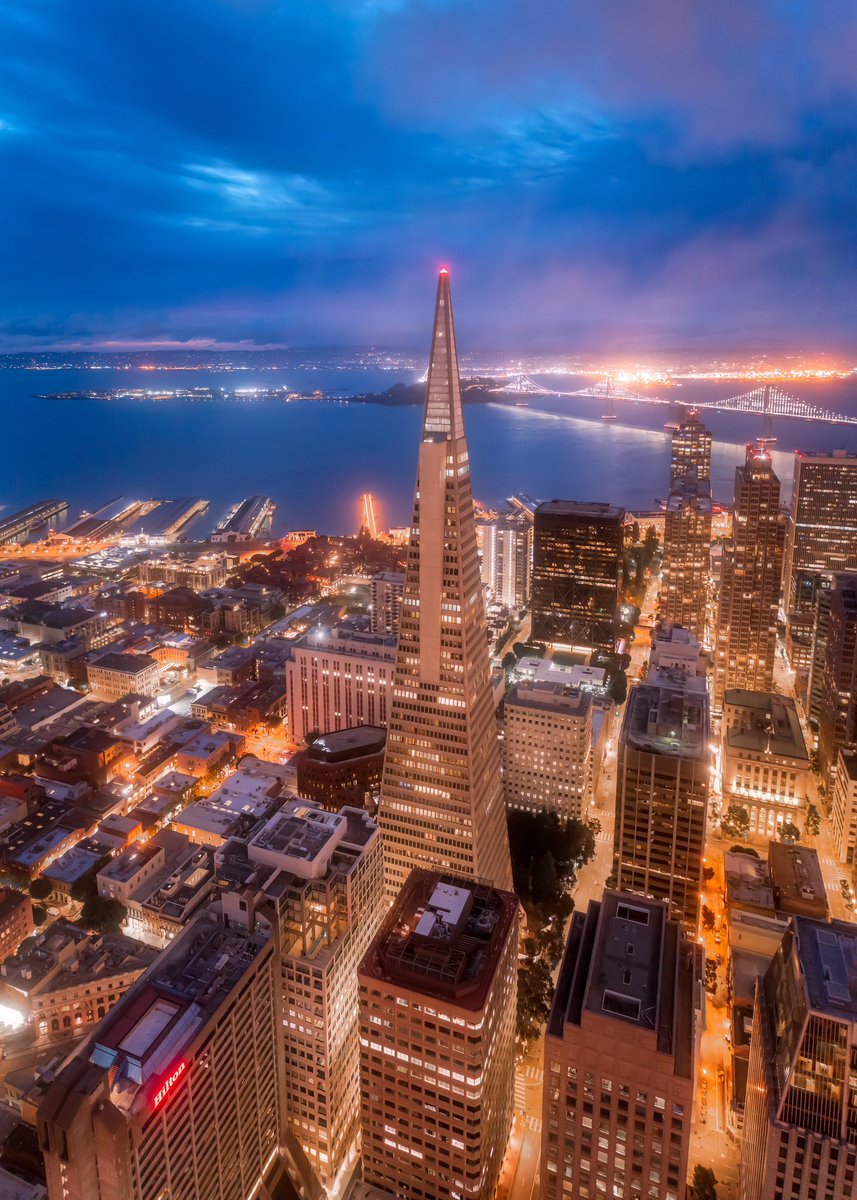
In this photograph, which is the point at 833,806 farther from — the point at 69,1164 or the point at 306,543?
the point at 306,543

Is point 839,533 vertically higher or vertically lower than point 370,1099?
higher

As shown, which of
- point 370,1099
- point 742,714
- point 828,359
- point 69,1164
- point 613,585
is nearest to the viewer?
point 69,1164

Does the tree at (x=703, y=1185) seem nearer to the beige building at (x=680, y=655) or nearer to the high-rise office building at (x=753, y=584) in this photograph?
the beige building at (x=680, y=655)

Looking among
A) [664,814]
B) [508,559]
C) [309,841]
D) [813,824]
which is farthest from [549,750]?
[508,559]

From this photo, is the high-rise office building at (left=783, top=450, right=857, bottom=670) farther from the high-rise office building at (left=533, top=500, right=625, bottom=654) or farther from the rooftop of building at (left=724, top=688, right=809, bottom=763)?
the rooftop of building at (left=724, top=688, right=809, bottom=763)

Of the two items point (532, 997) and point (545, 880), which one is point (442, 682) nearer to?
Result: point (545, 880)

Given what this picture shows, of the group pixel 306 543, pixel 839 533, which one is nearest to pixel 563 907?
pixel 839 533

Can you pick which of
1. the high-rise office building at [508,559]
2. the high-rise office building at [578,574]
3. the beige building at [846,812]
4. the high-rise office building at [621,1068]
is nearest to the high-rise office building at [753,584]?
the high-rise office building at [578,574]
